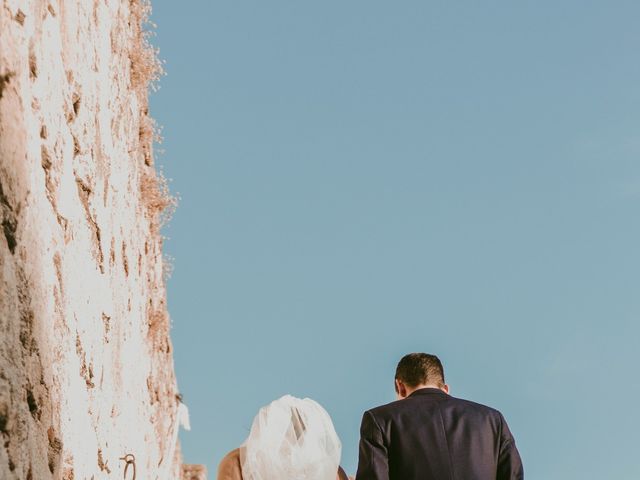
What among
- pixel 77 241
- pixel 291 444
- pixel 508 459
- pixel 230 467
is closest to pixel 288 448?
pixel 291 444

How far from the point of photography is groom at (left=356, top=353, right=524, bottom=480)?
17.9ft

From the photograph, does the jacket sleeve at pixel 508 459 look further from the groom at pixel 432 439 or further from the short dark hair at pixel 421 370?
the short dark hair at pixel 421 370

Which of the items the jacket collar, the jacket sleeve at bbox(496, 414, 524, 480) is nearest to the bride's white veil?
the jacket collar

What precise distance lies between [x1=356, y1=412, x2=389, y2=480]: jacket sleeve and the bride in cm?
158

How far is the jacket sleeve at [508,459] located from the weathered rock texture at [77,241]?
2119mm

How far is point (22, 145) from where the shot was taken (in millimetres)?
4281

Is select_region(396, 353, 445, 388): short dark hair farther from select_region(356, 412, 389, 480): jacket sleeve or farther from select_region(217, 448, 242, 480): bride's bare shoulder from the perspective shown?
select_region(217, 448, 242, 480): bride's bare shoulder

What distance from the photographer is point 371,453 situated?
5473 millimetres

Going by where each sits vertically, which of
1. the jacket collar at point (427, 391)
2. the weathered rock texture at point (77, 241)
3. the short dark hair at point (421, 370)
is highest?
the weathered rock texture at point (77, 241)

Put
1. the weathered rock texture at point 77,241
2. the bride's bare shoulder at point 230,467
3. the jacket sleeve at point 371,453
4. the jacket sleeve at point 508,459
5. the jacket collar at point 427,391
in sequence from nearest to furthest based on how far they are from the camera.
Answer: the weathered rock texture at point 77,241
the jacket sleeve at point 371,453
the jacket sleeve at point 508,459
the jacket collar at point 427,391
the bride's bare shoulder at point 230,467

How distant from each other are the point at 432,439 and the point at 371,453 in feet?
1.02

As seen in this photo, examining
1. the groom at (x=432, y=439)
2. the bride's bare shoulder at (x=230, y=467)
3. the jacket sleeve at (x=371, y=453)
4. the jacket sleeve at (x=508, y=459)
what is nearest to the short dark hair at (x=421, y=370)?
the groom at (x=432, y=439)

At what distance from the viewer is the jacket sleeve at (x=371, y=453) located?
5.40 metres

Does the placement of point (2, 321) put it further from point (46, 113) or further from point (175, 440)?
point (175, 440)
